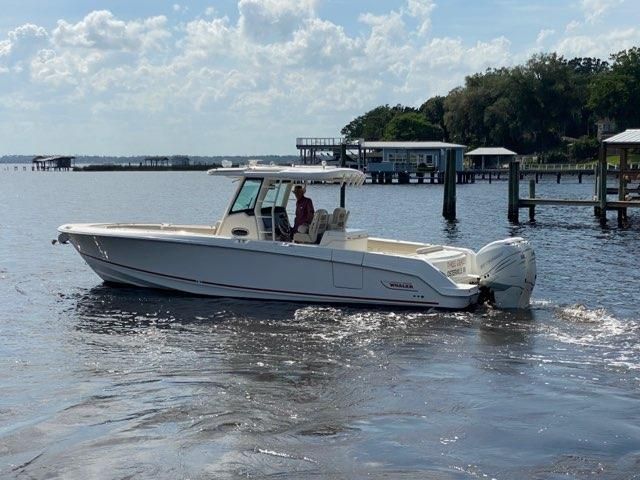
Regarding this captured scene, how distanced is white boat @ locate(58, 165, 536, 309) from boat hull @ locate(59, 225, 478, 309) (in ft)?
0.06

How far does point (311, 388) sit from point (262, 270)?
6.06 metres

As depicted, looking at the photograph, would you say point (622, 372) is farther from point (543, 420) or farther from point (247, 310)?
point (247, 310)

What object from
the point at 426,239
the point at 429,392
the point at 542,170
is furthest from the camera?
the point at 542,170

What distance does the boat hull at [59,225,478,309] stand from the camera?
16.2 metres

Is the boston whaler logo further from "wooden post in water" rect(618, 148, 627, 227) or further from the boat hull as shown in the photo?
"wooden post in water" rect(618, 148, 627, 227)

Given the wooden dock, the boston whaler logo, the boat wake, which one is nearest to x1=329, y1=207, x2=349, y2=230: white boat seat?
the boston whaler logo

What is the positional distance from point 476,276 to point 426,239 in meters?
17.5

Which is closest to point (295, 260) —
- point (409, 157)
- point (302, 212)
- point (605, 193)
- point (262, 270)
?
point (262, 270)

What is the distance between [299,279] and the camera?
1711cm

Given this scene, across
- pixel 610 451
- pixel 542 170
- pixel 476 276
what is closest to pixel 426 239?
pixel 476 276

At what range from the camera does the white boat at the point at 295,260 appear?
16.2 metres

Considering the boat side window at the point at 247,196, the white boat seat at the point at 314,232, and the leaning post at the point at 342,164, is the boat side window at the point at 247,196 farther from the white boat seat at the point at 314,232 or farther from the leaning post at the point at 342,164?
the leaning post at the point at 342,164

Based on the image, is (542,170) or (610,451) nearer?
(610,451)

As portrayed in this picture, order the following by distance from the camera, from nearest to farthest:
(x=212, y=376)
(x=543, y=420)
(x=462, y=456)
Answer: (x=462, y=456) → (x=543, y=420) → (x=212, y=376)
